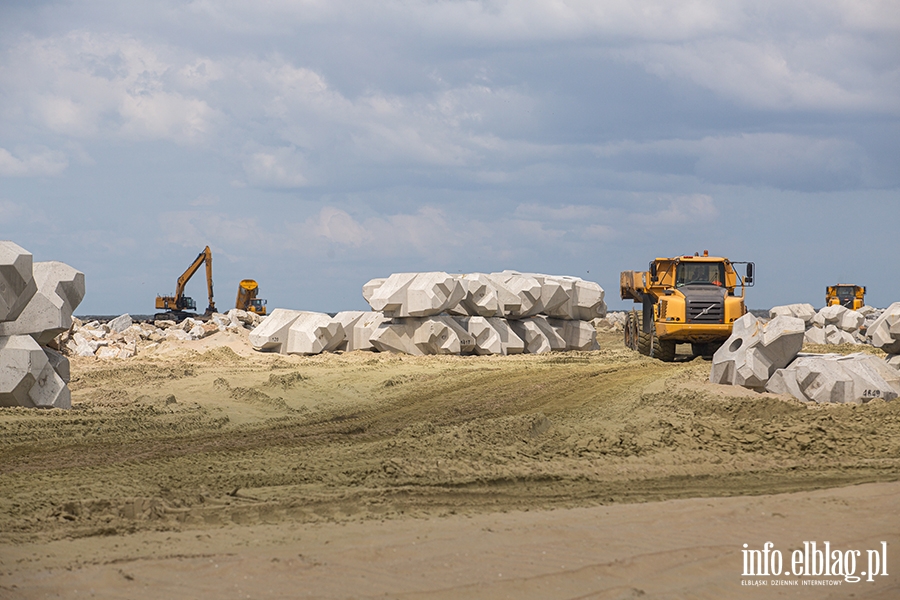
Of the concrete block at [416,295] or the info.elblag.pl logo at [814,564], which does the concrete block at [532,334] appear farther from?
the info.elblag.pl logo at [814,564]

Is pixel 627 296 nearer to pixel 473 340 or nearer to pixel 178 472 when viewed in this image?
pixel 473 340

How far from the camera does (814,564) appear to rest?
5066 mm

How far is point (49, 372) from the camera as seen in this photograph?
11297mm

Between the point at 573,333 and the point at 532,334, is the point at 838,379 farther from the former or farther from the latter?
the point at 573,333

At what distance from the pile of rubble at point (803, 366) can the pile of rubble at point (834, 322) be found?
15.5m

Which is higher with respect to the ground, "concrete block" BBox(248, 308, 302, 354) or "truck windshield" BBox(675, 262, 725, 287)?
"truck windshield" BBox(675, 262, 725, 287)

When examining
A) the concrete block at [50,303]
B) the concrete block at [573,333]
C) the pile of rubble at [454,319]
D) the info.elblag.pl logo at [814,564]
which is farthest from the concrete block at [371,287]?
the info.elblag.pl logo at [814,564]

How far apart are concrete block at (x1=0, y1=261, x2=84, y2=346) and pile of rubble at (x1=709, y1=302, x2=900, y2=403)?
934 cm

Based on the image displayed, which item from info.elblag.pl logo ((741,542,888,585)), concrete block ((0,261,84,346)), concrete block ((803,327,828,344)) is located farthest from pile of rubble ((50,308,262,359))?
concrete block ((803,327,828,344))

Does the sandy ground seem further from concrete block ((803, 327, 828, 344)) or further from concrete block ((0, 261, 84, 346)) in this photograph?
concrete block ((803, 327, 828, 344))

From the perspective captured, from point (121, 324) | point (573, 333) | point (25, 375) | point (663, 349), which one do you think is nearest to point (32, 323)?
point (25, 375)

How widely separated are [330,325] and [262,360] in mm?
2015

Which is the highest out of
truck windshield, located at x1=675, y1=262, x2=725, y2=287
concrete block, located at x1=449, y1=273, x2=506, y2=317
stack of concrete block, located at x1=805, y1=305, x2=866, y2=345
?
truck windshield, located at x1=675, y1=262, x2=725, y2=287

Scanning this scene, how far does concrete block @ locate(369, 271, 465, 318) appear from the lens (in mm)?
20562
